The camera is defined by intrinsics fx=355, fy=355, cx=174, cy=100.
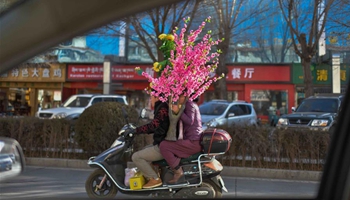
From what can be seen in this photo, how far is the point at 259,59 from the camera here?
890 inches

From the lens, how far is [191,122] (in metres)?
4.79

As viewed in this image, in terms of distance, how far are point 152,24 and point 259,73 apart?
1632cm

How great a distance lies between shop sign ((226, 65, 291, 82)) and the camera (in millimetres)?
23469

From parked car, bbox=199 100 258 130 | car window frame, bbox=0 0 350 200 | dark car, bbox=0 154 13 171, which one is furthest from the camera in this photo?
parked car, bbox=199 100 258 130

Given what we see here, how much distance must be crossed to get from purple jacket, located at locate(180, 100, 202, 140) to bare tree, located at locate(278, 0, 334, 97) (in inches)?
116

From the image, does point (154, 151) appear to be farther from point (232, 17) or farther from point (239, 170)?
point (232, 17)

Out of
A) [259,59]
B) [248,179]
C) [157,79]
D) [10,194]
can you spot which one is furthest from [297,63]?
[10,194]

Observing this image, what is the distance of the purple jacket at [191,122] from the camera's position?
4.79 metres

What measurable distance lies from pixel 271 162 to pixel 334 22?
10.7 ft

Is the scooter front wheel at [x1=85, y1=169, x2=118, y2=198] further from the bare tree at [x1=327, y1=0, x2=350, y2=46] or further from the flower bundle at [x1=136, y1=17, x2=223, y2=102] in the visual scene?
the bare tree at [x1=327, y1=0, x2=350, y2=46]

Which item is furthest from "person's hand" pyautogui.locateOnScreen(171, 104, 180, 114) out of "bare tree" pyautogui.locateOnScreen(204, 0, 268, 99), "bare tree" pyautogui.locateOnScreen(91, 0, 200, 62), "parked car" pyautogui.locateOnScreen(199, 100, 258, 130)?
"parked car" pyautogui.locateOnScreen(199, 100, 258, 130)

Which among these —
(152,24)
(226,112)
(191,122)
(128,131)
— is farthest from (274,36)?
(128,131)

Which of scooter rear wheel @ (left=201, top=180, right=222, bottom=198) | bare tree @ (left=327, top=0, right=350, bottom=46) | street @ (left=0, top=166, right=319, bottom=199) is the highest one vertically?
bare tree @ (left=327, top=0, right=350, bottom=46)

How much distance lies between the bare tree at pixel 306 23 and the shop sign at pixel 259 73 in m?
7.98
